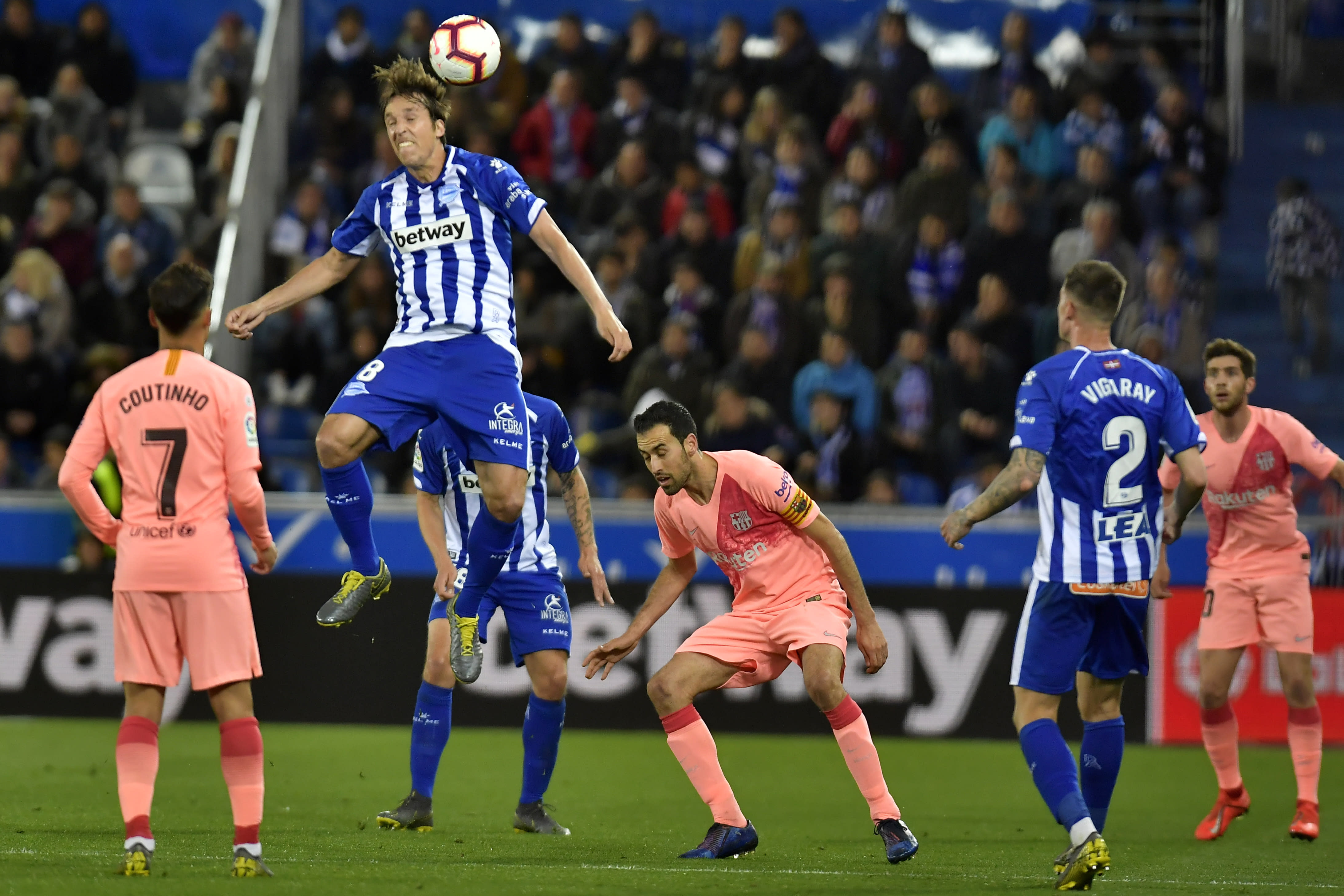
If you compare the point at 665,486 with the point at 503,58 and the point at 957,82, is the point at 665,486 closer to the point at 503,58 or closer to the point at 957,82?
the point at 503,58

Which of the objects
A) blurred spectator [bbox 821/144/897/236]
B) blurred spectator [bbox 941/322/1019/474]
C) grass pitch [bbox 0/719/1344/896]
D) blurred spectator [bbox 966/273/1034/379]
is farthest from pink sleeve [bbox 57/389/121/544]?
blurred spectator [bbox 821/144/897/236]

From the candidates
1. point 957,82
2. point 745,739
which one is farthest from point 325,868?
point 957,82

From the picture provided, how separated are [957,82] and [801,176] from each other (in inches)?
104

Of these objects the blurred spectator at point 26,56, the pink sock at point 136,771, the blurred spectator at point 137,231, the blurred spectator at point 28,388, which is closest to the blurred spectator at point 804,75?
the blurred spectator at point 137,231

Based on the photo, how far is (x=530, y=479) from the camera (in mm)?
7711

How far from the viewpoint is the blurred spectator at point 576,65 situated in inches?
623

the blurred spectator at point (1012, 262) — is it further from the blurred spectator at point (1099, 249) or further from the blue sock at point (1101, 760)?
the blue sock at point (1101, 760)

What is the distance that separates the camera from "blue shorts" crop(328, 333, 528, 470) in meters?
6.69

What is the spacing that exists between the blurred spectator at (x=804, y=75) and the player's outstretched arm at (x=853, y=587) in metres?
9.46

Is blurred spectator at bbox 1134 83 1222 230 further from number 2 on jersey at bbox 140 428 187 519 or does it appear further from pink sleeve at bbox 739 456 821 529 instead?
number 2 on jersey at bbox 140 428 187 519

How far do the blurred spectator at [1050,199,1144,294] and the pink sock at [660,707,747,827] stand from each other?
8187 mm

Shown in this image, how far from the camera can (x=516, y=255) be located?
14.8 meters

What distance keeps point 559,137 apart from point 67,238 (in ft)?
14.3

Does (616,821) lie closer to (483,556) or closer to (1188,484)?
(483,556)
